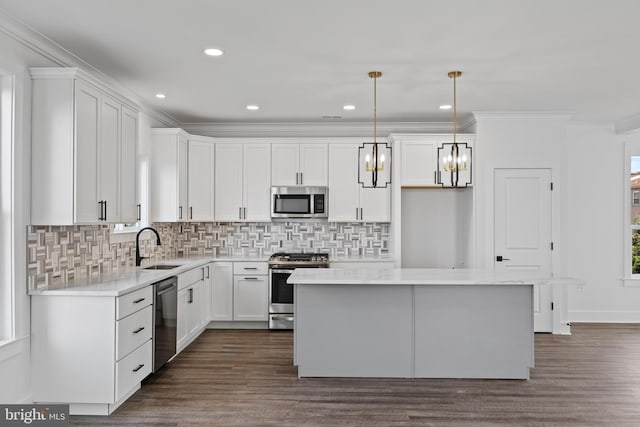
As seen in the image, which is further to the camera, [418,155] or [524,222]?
[418,155]

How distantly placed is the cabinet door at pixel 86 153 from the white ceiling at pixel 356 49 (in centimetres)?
42

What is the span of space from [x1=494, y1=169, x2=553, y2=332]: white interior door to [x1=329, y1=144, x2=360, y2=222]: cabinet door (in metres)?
Answer: 1.73

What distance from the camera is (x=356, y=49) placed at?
344 centimetres

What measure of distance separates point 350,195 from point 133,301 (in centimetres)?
326

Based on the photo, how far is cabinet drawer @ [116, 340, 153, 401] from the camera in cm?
315

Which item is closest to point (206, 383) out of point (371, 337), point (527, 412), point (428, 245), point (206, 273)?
point (371, 337)

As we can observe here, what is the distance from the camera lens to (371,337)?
3.89 metres

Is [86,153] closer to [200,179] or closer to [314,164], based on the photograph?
[200,179]

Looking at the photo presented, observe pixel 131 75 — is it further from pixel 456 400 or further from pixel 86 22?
pixel 456 400

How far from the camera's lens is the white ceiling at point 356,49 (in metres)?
2.78

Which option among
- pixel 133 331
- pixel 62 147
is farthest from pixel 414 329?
pixel 62 147

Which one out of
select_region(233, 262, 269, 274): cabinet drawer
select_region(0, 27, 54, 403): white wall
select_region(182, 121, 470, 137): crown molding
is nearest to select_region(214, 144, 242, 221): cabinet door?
select_region(182, 121, 470, 137): crown molding

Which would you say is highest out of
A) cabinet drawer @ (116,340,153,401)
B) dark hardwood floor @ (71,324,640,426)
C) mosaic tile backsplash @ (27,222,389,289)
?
mosaic tile backsplash @ (27,222,389,289)

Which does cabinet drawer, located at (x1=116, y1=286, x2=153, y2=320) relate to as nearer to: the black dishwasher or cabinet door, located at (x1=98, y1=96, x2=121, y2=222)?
the black dishwasher
